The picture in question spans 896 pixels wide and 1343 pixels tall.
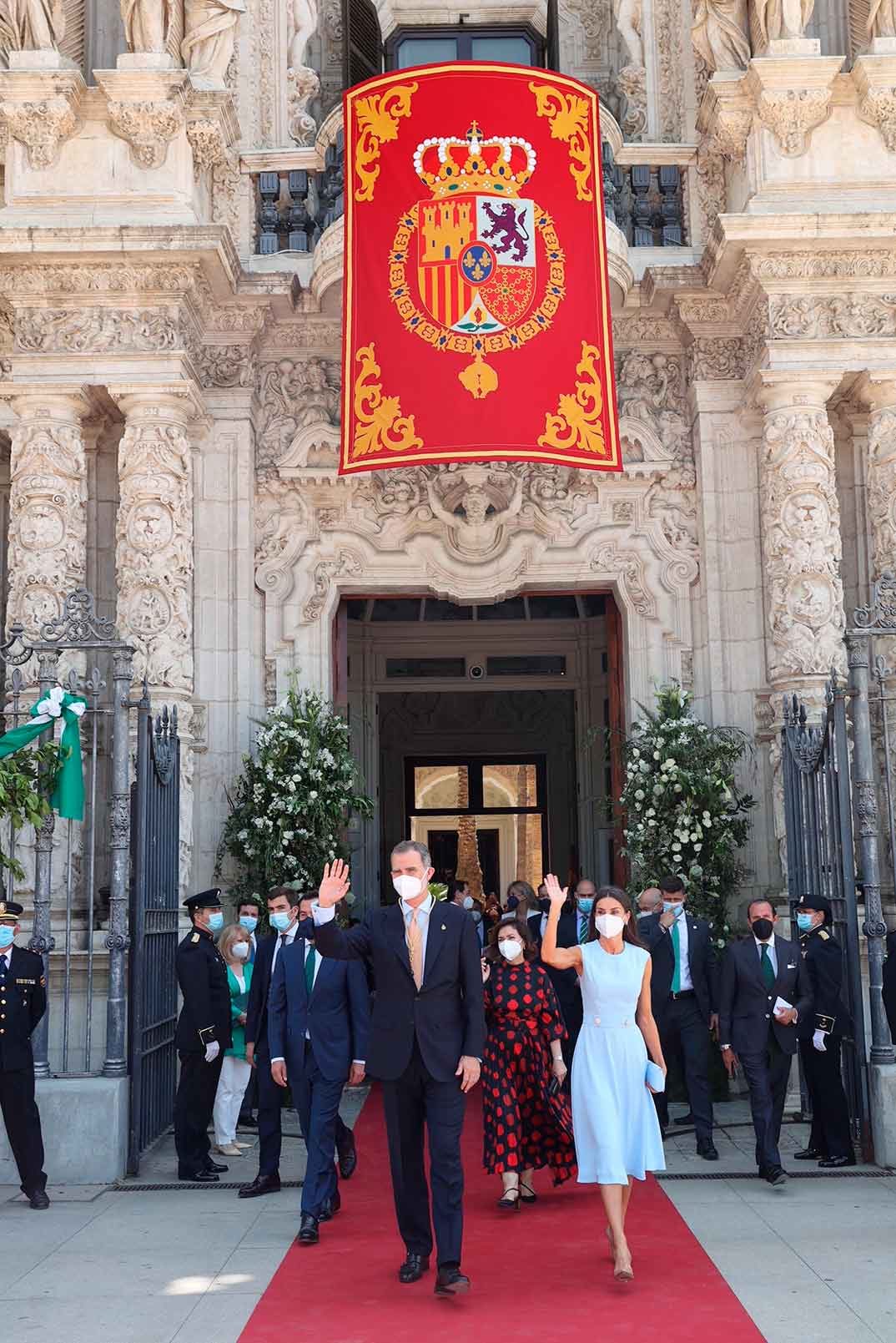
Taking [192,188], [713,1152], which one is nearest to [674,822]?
[713,1152]

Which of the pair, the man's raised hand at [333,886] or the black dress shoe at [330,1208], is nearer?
the man's raised hand at [333,886]

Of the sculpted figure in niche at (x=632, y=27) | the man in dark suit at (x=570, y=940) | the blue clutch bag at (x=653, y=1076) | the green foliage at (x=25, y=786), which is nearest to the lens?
the blue clutch bag at (x=653, y=1076)

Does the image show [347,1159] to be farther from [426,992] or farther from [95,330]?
[95,330]

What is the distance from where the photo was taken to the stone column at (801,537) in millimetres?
13312

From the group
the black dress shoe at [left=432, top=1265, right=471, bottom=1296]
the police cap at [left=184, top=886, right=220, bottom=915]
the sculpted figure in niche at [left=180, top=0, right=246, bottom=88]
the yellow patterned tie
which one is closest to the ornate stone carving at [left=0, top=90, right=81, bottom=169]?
the sculpted figure in niche at [left=180, top=0, right=246, bottom=88]

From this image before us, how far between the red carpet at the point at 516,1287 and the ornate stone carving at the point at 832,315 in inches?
315

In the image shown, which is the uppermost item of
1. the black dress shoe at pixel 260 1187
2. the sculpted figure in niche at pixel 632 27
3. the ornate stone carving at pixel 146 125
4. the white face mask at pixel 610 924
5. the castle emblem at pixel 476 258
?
the sculpted figure in niche at pixel 632 27

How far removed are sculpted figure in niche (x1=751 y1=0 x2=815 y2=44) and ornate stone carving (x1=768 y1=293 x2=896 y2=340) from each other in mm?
2389

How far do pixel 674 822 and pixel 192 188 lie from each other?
23.5 feet

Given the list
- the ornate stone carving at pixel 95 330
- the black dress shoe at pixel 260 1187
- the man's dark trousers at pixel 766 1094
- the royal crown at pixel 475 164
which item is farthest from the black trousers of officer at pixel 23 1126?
the royal crown at pixel 475 164

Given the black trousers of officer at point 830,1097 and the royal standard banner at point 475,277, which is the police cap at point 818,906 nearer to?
the black trousers of officer at point 830,1097

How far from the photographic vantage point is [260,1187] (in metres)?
9.02

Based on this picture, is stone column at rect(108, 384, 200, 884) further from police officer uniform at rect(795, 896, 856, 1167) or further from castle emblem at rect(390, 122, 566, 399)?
police officer uniform at rect(795, 896, 856, 1167)

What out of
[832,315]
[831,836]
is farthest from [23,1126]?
[832,315]
